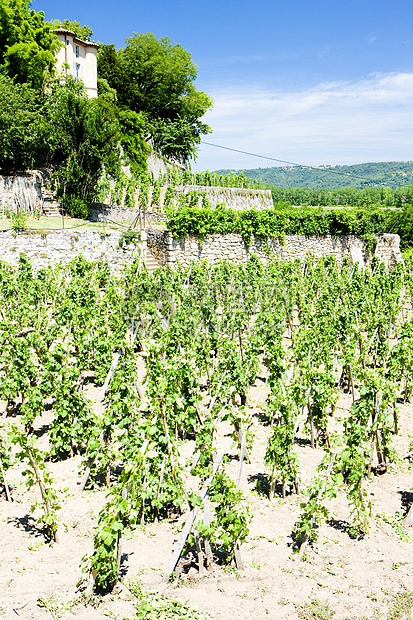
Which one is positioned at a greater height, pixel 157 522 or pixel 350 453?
pixel 350 453

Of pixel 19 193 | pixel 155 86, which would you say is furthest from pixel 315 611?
pixel 155 86

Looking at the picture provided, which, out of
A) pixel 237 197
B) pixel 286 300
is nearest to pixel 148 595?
pixel 286 300

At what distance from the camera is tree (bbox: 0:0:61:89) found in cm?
2252

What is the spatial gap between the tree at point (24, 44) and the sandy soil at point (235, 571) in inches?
882

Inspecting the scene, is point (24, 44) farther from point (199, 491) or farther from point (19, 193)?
point (199, 491)

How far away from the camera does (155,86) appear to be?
32.4 m

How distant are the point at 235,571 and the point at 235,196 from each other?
2236 centimetres

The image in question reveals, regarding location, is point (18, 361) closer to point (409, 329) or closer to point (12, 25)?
point (409, 329)

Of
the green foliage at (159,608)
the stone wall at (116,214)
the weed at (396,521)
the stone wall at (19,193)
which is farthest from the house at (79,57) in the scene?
the green foliage at (159,608)

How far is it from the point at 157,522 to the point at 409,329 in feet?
21.7

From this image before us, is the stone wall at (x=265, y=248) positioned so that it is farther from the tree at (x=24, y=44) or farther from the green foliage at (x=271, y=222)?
the tree at (x=24, y=44)

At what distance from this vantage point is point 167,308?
1148 cm

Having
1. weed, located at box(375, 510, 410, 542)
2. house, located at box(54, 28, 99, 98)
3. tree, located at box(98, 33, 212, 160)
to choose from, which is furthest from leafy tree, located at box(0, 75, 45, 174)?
weed, located at box(375, 510, 410, 542)

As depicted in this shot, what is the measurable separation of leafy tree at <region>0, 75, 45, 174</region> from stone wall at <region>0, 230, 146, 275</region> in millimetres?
6949
